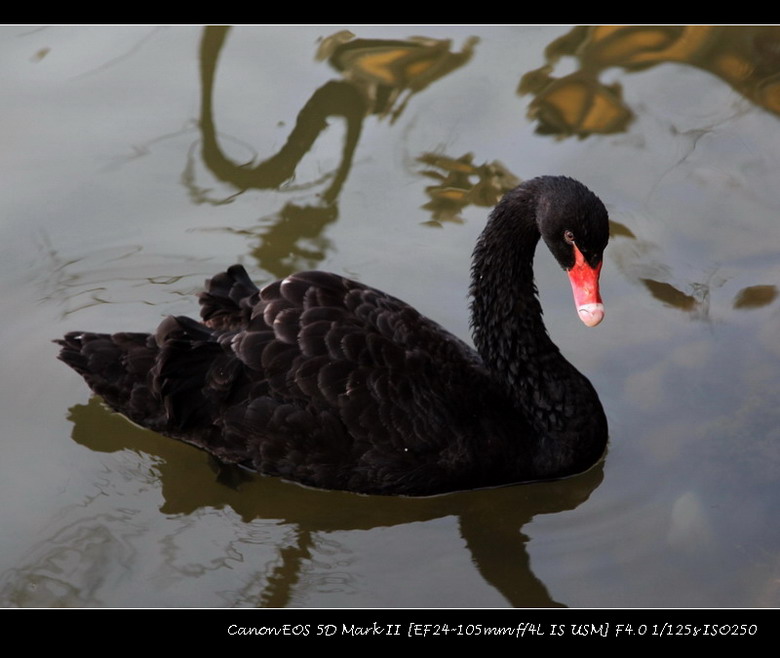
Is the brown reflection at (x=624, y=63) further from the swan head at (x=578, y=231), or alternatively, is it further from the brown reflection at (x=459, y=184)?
the swan head at (x=578, y=231)

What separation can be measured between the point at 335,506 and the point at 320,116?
321cm

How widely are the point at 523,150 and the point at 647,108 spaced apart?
1.02 m

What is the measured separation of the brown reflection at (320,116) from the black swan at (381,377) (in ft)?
4.20

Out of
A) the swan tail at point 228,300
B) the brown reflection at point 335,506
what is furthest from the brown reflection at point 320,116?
the brown reflection at point 335,506

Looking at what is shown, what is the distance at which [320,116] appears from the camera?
798 cm

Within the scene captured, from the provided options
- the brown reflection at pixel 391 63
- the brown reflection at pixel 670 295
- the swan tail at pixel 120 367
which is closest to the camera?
the swan tail at pixel 120 367

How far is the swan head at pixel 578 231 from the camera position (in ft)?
17.3

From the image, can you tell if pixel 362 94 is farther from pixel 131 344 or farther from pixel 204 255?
pixel 131 344

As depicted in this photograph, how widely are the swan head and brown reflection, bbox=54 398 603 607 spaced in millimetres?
902

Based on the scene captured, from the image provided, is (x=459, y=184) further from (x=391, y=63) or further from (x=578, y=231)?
(x=578, y=231)

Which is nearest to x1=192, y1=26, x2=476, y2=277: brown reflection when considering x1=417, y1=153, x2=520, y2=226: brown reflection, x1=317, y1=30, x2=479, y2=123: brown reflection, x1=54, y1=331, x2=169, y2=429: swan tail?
x1=317, y1=30, x2=479, y2=123: brown reflection

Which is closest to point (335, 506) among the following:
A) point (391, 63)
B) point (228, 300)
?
point (228, 300)
